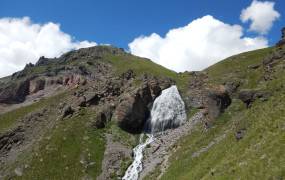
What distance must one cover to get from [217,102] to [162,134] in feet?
A: 63.7

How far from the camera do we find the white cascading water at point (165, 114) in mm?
92306

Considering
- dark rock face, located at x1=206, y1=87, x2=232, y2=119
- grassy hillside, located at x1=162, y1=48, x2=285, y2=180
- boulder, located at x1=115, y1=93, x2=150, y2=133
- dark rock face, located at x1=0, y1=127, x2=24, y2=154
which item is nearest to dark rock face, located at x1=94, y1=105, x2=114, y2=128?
boulder, located at x1=115, y1=93, x2=150, y2=133

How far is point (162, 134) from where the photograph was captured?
306 feet

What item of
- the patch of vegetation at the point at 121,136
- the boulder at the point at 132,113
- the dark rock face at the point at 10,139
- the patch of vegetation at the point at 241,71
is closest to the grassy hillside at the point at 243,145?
the patch of vegetation at the point at 241,71

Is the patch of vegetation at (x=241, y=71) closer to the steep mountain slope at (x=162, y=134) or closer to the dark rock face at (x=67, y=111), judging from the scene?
the steep mountain slope at (x=162, y=134)

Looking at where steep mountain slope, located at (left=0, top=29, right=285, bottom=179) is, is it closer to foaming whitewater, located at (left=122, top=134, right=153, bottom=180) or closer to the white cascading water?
foaming whitewater, located at (left=122, top=134, right=153, bottom=180)

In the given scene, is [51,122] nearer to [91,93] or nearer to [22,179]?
[91,93]

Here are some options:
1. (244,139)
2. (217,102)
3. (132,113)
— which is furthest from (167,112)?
(244,139)

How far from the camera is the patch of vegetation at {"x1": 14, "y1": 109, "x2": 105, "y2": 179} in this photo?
265ft

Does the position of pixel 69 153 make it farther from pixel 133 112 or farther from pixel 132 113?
pixel 133 112

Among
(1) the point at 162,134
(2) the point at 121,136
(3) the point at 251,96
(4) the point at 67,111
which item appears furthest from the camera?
(4) the point at 67,111

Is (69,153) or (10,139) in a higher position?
(10,139)

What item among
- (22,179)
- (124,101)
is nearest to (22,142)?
(22,179)

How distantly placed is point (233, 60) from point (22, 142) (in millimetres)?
79399
